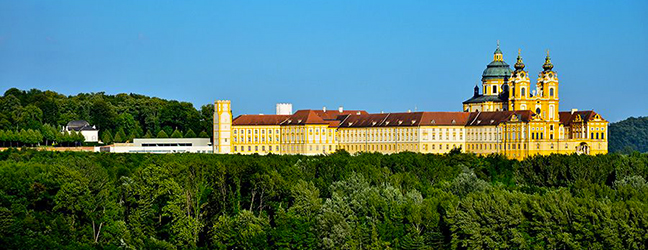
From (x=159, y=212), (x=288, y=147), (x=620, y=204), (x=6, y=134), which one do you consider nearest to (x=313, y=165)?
(x=159, y=212)

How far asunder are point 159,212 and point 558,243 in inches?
805

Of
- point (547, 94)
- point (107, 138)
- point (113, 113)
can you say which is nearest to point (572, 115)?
point (547, 94)

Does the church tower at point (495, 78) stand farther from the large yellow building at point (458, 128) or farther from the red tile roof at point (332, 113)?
the red tile roof at point (332, 113)

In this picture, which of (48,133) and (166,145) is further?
(48,133)

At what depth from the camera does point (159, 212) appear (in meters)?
59.8

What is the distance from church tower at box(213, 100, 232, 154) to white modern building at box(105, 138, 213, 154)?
9.85 ft

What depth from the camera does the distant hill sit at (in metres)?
185

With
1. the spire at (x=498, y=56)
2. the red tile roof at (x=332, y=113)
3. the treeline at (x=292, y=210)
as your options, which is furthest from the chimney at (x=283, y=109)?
the treeline at (x=292, y=210)

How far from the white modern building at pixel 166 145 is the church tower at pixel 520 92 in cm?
3052

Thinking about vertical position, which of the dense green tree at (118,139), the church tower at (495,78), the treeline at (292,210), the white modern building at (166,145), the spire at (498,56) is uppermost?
the spire at (498,56)

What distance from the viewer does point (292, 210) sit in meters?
56.5

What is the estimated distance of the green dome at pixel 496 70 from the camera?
126 metres

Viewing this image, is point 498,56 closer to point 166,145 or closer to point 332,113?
point 332,113

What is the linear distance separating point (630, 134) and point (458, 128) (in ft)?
265
